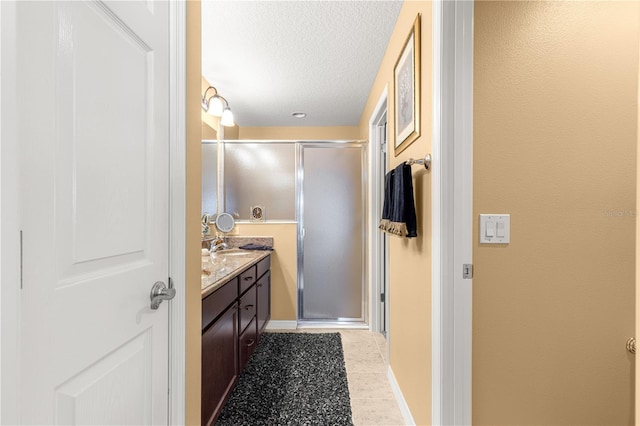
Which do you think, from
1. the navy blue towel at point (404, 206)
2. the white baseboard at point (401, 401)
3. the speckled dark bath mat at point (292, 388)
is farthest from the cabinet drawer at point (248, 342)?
the navy blue towel at point (404, 206)

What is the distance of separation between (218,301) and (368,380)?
1283mm

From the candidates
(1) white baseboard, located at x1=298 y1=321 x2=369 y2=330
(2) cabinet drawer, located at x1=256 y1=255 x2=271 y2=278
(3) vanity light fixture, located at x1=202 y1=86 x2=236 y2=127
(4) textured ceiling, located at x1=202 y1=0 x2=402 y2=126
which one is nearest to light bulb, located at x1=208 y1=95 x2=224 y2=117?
(3) vanity light fixture, located at x1=202 y1=86 x2=236 y2=127

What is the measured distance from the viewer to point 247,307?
2.33m

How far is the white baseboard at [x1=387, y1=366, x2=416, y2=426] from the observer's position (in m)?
1.69

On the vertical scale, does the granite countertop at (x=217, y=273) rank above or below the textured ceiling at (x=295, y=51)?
below

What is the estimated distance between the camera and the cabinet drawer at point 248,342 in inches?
86.4

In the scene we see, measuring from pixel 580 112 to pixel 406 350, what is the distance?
1392mm

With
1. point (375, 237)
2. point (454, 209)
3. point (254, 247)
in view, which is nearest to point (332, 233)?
point (375, 237)

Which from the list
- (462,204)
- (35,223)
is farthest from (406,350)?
(35,223)

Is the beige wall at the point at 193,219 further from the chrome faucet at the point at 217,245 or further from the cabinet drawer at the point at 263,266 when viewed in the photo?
the chrome faucet at the point at 217,245

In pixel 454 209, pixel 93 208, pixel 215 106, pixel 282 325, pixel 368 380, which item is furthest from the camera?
pixel 282 325

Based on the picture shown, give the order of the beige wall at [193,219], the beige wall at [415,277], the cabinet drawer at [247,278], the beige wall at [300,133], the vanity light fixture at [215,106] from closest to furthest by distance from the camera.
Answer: the beige wall at [193,219] → the beige wall at [415,277] → the cabinet drawer at [247,278] → the vanity light fixture at [215,106] → the beige wall at [300,133]

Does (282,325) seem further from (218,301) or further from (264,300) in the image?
(218,301)

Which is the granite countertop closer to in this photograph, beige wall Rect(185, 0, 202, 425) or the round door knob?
beige wall Rect(185, 0, 202, 425)
